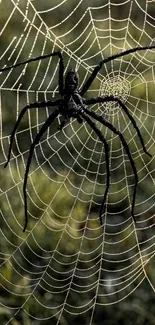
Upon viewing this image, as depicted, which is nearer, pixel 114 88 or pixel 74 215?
pixel 114 88

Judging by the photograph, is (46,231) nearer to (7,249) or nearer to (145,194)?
(7,249)

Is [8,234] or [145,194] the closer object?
[8,234]

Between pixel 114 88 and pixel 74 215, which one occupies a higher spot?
pixel 114 88

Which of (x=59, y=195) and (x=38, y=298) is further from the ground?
(x=59, y=195)

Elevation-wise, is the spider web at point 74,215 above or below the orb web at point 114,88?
below

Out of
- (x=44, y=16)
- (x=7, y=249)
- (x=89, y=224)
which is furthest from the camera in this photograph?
(x=44, y=16)

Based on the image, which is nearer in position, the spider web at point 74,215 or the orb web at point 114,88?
the orb web at point 114,88

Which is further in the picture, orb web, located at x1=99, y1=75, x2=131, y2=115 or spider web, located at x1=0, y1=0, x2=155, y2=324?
spider web, located at x1=0, y1=0, x2=155, y2=324

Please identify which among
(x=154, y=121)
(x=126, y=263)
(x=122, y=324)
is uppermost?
(x=154, y=121)

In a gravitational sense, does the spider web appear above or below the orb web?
below

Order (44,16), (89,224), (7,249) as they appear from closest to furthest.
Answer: (7,249), (89,224), (44,16)

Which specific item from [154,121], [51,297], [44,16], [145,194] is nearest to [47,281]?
[51,297]
